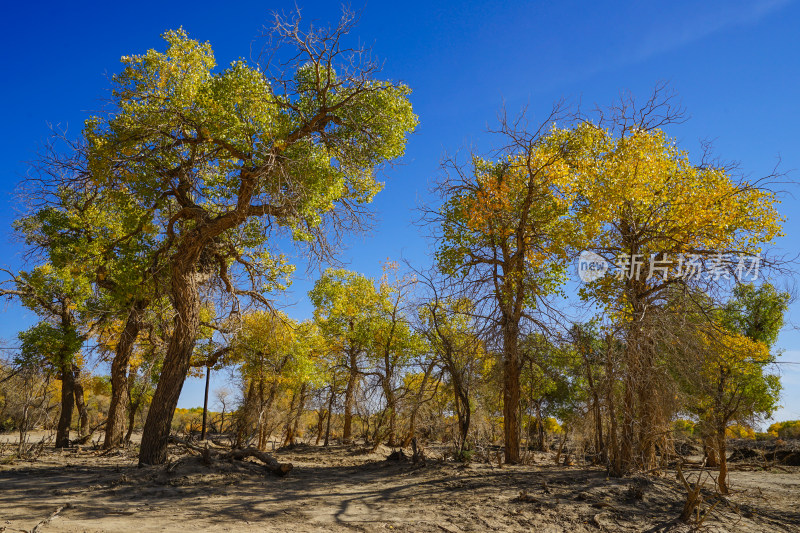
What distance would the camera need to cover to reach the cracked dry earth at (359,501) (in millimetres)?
6059

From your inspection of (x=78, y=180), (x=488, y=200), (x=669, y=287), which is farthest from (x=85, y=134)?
(x=669, y=287)

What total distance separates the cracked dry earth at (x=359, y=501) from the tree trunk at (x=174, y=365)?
814mm

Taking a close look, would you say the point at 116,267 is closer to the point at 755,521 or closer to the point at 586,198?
the point at 586,198

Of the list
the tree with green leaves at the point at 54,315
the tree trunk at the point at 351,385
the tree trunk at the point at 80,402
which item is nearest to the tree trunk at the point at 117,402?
the tree with green leaves at the point at 54,315

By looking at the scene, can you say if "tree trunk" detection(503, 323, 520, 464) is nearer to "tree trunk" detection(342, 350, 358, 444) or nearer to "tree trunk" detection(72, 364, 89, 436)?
"tree trunk" detection(342, 350, 358, 444)

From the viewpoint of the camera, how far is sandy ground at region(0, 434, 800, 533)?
6.06 meters

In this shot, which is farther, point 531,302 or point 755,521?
point 531,302

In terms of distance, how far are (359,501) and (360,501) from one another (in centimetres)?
2

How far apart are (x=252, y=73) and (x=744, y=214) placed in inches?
458

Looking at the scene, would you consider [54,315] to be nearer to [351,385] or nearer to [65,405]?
[65,405]

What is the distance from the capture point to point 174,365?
10312mm

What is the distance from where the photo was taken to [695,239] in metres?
11.0

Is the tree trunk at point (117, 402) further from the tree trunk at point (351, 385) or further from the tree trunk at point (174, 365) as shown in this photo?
the tree trunk at point (351, 385)

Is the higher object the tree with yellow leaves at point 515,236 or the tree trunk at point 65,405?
the tree with yellow leaves at point 515,236
